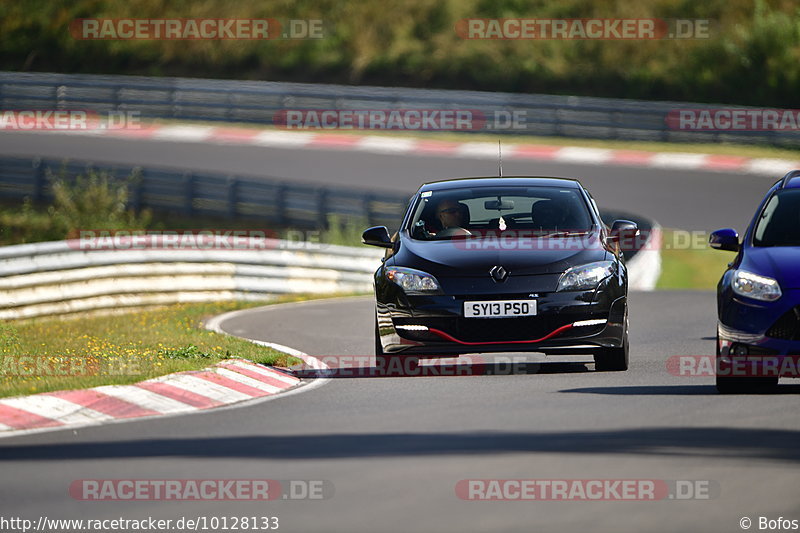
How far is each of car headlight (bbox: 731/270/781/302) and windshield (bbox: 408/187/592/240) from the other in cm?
202

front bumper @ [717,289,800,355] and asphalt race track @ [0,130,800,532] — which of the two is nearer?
asphalt race track @ [0,130,800,532]

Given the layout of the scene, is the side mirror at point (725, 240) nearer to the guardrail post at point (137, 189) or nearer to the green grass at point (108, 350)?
the green grass at point (108, 350)

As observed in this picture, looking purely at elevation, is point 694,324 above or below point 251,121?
below

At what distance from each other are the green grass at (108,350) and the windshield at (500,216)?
6.06 feet

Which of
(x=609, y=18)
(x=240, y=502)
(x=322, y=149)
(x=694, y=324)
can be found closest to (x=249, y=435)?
(x=240, y=502)

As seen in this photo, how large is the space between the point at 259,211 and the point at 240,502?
21.5 m

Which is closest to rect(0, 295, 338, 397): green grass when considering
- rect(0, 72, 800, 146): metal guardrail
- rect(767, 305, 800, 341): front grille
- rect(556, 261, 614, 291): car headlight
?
rect(556, 261, 614, 291): car headlight

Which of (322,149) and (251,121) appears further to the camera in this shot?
(251,121)

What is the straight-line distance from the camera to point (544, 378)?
39.2ft

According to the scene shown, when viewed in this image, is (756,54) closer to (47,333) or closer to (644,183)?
(644,183)

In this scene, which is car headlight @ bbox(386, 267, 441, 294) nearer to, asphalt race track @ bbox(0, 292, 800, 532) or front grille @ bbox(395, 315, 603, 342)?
front grille @ bbox(395, 315, 603, 342)

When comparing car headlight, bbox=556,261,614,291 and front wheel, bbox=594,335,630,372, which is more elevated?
car headlight, bbox=556,261,614,291

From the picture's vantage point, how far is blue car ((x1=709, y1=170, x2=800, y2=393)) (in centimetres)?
1029

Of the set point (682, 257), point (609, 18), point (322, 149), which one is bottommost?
point (682, 257)
